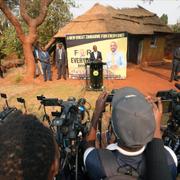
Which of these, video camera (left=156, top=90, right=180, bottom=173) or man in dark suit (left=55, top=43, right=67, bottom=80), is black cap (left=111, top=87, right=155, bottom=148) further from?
man in dark suit (left=55, top=43, right=67, bottom=80)

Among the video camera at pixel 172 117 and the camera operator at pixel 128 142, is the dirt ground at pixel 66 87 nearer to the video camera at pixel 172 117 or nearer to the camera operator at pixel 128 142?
the video camera at pixel 172 117

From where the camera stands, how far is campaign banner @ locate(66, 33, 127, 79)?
12.3m

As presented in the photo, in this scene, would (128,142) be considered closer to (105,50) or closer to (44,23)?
(105,50)

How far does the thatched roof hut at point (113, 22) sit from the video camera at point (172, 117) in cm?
1226

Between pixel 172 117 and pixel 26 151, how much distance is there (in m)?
2.95

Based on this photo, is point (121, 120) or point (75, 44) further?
point (75, 44)

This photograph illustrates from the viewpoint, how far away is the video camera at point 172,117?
3104mm

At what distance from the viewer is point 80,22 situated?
1688cm

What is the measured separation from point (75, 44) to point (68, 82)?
179 centimetres

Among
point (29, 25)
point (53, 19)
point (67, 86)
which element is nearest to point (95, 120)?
point (67, 86)

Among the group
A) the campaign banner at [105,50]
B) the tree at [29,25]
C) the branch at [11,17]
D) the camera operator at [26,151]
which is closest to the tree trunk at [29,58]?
the tree at [29,25]

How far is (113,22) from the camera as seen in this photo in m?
16.8

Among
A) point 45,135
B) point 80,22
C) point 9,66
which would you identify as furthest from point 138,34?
point 45,135

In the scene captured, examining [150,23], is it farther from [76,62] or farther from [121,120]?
[121,120]
